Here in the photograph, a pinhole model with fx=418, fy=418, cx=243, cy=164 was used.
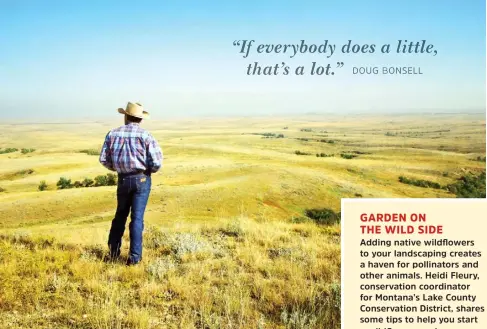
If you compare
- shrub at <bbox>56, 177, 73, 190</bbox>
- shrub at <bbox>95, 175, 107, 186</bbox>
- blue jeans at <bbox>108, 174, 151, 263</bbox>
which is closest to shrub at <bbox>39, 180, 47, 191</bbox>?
shrub at <bbox>56, 177, 73, 190</bbox>

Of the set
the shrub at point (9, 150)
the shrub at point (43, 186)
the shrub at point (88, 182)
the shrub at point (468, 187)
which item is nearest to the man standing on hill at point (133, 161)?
the shrub at point (88, 182)

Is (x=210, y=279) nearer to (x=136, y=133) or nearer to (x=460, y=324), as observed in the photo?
(x=136, y=133)

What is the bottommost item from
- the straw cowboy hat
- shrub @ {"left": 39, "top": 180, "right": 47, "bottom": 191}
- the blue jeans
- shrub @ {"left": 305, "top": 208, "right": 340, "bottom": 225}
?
shrub @ {"left": 305, "top": 208, "right": 340, "bottom": 225}

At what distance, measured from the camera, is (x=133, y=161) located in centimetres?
500

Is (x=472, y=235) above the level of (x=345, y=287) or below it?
above

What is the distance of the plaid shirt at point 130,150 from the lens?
5008 millimetres

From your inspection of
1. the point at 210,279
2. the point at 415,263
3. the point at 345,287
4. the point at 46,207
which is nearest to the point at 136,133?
the point at 210,279

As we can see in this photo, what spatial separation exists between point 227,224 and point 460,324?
4.81m

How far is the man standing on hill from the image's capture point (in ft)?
16.5

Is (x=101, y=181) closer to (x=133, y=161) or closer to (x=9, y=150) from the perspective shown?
(x=133, y=161)

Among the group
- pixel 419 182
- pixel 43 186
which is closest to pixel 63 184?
pixel 43 186

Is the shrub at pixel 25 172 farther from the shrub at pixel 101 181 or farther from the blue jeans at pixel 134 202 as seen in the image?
the blue jeans at pixel 134 202

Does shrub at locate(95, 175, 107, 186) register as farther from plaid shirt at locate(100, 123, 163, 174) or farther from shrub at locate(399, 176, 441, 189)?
shrub at locate(399, 176, 441, 189)

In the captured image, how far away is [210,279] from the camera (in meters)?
4.76
